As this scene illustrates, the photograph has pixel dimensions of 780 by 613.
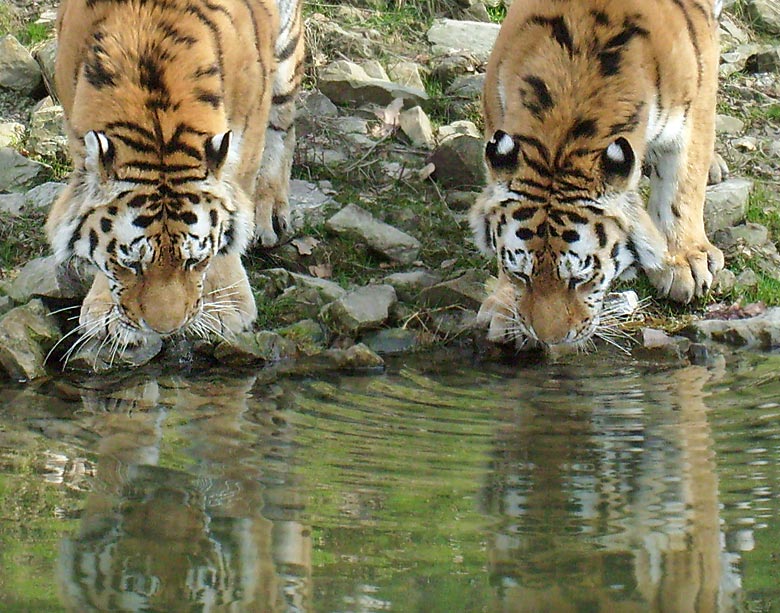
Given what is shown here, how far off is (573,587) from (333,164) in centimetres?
405

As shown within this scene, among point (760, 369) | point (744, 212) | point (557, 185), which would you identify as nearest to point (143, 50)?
point (557, 185)

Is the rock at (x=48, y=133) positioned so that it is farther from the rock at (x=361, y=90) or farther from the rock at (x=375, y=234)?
the rock at (x=375, y=234)

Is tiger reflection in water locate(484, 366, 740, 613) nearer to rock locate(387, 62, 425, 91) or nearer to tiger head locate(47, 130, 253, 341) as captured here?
tiger head locate(47, 130, 253, 341)

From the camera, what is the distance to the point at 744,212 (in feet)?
20.4

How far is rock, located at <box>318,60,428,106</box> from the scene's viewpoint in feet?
23.4

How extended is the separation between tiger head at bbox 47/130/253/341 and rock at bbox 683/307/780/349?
6.62 feet

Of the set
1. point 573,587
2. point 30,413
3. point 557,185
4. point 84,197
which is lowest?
point 30,413

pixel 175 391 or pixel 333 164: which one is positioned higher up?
pixel 333 164

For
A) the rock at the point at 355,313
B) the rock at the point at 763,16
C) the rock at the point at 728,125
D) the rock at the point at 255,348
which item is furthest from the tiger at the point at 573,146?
the rock at the point at 763,16

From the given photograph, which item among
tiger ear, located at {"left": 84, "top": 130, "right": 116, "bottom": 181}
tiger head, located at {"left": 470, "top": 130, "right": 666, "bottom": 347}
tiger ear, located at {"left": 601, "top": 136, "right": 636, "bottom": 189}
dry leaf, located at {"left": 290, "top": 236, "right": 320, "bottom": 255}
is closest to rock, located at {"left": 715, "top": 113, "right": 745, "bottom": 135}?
dry leaf, located at {"left": 290, "top": 236, "right": 320, "bottom": 255}

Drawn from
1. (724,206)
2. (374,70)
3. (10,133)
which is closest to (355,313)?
(724,206)

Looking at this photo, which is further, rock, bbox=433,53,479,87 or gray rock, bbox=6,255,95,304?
rock, bbox=433,53,479,87

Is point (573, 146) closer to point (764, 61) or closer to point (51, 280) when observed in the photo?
point (51, 280)

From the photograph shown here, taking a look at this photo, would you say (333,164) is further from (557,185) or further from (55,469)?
(55,469)
